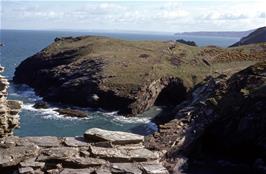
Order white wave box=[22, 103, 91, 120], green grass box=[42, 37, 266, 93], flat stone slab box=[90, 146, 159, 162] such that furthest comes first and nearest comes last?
green grass box=[42, 37, 266, 93] → white wave box=[22, 103, 91, 120] → flat stone slab box=[90, 146, 159, 162]

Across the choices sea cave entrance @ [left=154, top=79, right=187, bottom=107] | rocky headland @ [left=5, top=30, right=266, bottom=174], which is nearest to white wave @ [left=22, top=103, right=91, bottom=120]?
rocky headland @ [left=5, top=30, right=266, bottom=174]

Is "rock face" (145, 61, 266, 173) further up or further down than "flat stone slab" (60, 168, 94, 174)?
further down

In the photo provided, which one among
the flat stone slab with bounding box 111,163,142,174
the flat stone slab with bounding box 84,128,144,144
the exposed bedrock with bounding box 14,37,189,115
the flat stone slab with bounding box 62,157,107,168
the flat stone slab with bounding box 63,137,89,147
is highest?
the flat stone slab with bounding box 84,128,144,144

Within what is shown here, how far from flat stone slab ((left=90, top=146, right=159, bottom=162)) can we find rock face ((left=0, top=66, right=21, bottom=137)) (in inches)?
131

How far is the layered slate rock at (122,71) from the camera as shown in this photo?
97.7m

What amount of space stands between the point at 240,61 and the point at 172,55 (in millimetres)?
18240

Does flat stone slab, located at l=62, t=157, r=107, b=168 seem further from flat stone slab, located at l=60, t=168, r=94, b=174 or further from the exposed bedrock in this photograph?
the exposed bedrock

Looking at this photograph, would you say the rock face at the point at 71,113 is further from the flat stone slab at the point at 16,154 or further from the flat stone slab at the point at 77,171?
the flat stone slab at the point at 77,171

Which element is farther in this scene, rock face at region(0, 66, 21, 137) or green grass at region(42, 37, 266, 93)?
green grass at region(42, 37, 266, 93)

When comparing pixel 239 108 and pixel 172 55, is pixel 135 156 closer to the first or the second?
pixel 239 108

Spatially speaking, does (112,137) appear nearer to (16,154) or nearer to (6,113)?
(16,154)

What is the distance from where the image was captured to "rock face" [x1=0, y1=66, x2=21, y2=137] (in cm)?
1496

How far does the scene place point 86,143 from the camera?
13469mm

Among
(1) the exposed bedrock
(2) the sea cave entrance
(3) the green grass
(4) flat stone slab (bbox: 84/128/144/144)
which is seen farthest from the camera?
(3) the green grass
